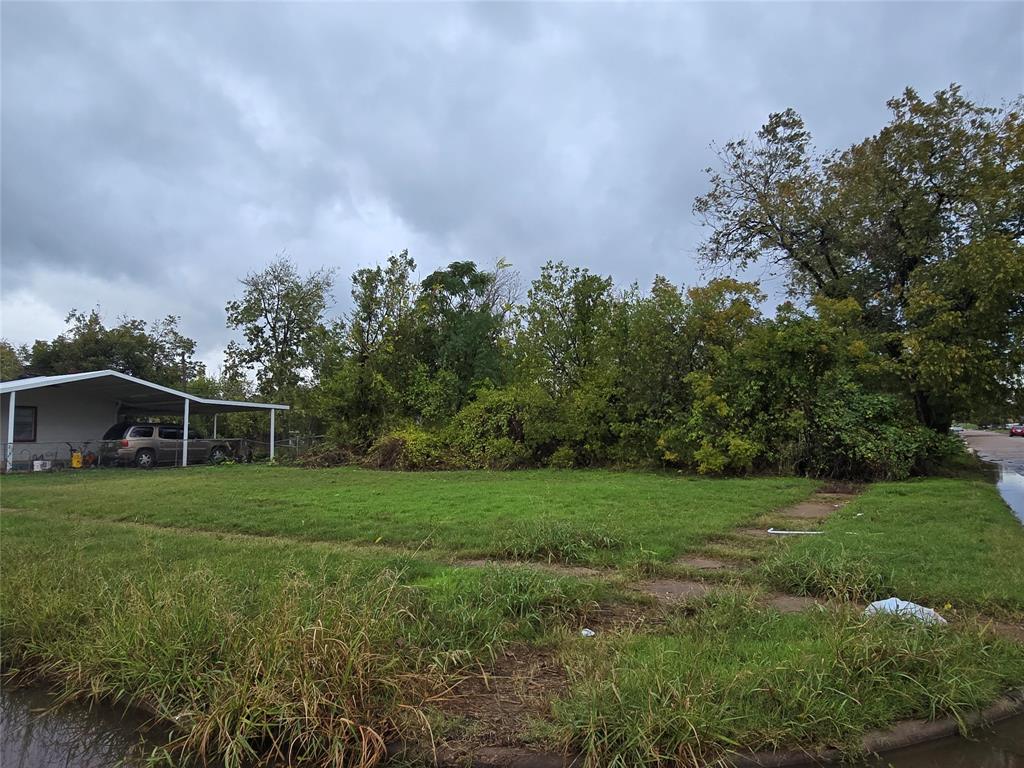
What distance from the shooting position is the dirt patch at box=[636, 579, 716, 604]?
16.6 ft

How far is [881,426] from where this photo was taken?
14.9 m

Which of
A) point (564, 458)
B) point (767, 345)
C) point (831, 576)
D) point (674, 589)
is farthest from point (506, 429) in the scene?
point (831, 576)

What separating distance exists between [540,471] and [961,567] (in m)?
13.0

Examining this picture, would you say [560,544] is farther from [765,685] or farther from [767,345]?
[767,345]

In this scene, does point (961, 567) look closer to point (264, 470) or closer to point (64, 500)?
point (64, 500)

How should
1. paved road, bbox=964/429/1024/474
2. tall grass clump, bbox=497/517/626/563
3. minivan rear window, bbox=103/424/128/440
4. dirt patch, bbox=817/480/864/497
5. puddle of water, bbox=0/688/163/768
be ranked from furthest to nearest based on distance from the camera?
minivan rear window, bbox=103/424/128/440 → paved road, bbox=964/429/1024/474 → dirt patch, bbox=817/480/864/497 → tall grass clump, bbox=497/517/626/563 → puddle of water, bbox=0/688/163/768

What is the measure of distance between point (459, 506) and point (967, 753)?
7822 millimetres

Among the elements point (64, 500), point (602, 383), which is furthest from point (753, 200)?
point (64, 500)

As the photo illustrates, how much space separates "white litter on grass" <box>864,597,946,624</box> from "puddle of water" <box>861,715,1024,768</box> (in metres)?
0.77

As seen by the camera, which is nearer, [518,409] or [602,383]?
[602,383]

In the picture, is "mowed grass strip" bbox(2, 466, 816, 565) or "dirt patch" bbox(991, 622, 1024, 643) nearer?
"dirt patch" bbox(991, 622, 1024, 643)

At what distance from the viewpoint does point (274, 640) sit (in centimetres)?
343

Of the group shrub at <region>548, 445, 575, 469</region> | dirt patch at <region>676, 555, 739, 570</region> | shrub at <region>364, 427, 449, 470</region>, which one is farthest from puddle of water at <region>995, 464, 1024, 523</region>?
shrub at <region>364, 427, 449, 470</region>

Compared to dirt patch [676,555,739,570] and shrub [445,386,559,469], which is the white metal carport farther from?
dirt patch [676,555,739,570]
